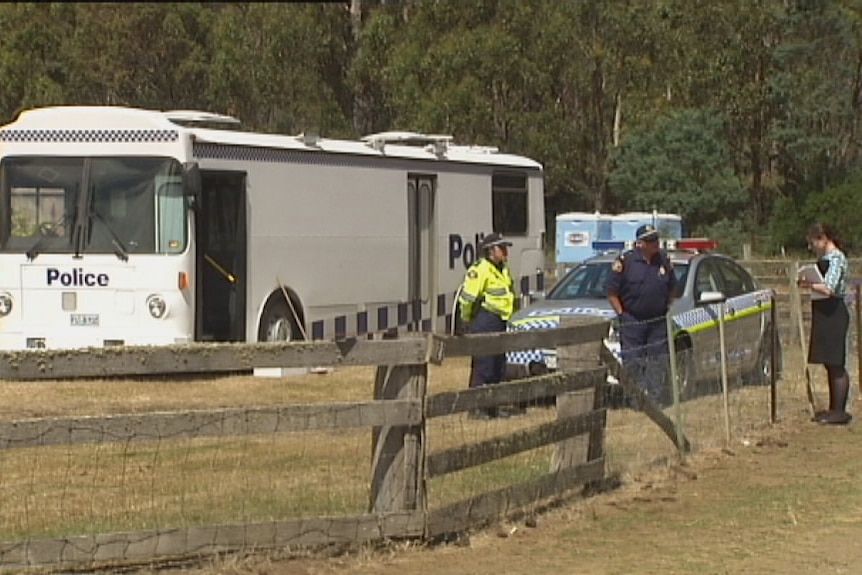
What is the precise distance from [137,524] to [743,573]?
10.3 ft

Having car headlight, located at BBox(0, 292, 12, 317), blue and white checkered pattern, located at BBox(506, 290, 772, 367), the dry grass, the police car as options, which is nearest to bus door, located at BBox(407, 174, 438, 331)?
the police car

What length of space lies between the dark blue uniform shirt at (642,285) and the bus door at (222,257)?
6031 mm

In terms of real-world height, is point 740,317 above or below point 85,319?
above

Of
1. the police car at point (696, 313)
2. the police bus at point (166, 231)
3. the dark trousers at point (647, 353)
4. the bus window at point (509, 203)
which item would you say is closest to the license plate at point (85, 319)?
the police bus at point (166, 231)

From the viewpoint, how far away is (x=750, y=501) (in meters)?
10.3

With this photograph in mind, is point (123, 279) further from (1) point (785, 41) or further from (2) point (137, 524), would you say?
(1) point (785, 41)

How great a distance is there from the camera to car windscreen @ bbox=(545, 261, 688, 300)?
52.4ft

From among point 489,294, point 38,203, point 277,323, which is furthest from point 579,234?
point 489,294

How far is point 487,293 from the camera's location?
46.5 ft

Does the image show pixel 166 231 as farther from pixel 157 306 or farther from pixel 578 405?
pixel 578 405

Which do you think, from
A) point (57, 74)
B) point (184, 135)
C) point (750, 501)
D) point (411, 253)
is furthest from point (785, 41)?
point (750, 501)

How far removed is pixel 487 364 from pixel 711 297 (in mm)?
3025

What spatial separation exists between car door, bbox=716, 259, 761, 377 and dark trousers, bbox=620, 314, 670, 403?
3.39 feet

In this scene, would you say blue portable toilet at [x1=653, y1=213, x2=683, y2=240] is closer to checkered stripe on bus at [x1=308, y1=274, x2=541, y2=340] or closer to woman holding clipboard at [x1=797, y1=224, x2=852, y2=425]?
checkered stripe on bus at [x1=308, y1=274, x2=541, y2=340]
